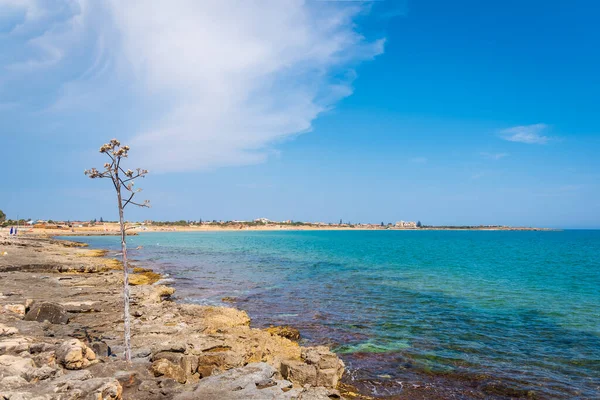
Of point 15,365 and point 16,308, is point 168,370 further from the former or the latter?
point 16,308

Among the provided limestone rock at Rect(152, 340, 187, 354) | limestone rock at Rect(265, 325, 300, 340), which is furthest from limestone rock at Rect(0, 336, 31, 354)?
limestone rock at Rect(265, 325, 300, 340)

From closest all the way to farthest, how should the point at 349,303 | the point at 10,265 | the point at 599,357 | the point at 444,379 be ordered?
the point at 444,379 < the point at 599,357 < the point at 349,303 < the point at 10,265

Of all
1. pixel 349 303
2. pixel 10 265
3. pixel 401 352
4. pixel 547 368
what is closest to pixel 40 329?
pixel 401 352

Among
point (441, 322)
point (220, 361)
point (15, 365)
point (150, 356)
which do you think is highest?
point (15, 365)

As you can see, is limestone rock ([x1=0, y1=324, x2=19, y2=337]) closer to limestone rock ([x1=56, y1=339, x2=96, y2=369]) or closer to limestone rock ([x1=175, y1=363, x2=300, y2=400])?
limestone rock ([x1=56, y1=339, x2=96, y2=369])

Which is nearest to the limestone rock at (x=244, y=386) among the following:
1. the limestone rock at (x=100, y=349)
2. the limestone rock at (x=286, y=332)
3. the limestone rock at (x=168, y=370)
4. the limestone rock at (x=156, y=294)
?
the limestone rock at (x=168, y=370)

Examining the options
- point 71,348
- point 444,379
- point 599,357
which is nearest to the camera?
point 71,348

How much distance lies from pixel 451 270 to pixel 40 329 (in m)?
46.8

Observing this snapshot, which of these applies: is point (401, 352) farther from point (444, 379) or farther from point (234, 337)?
point (234, 337)

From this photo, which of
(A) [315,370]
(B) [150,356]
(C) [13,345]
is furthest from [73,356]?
(A) [315,370]

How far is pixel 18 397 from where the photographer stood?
798cm

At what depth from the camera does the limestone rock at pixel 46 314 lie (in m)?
16.2

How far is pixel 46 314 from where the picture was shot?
643 inches

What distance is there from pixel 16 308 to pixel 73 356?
8.71 meters
